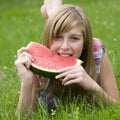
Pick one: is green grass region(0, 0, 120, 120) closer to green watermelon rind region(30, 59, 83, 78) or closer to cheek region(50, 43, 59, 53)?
green watermelon rind region(30, 59, 83, 78)

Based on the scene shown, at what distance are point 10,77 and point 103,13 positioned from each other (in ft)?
24.0

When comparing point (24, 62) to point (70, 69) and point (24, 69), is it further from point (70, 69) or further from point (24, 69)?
point (70, 69)

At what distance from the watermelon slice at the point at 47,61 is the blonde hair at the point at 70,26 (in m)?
0.10

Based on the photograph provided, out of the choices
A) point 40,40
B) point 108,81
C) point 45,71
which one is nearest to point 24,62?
point 45,71

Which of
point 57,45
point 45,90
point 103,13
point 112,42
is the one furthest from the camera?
point 103,13

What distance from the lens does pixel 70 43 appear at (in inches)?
162

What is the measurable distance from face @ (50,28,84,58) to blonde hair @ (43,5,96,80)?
1.5 inches

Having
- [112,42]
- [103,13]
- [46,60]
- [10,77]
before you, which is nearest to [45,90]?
[46,60]

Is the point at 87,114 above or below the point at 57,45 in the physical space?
below

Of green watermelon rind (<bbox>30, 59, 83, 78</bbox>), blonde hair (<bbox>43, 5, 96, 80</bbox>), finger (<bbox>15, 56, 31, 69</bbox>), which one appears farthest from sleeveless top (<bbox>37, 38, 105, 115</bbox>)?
finger (<bbox>15, 56, 31, 69</bbox>)

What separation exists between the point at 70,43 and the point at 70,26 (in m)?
0.14

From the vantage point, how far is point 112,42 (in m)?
8.07

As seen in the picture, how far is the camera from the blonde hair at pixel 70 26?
13.5 feet

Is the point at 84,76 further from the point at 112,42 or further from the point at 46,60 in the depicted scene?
the point at 112,42
